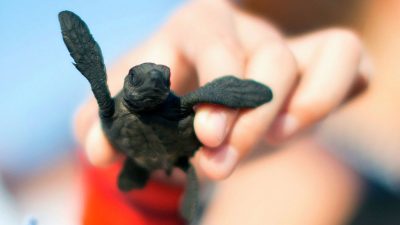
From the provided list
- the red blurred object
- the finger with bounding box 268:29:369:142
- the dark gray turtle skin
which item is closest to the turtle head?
the dark gray turtle skin

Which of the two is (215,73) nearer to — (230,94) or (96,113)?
(230,94)

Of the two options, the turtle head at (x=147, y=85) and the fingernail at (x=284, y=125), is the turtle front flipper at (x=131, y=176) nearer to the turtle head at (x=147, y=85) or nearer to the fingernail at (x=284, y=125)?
the turtle head at (x=147, y=85)

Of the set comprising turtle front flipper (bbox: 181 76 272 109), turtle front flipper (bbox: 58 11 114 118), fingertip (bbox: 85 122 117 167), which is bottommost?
fingertip (bbox: 85 122 117 167)

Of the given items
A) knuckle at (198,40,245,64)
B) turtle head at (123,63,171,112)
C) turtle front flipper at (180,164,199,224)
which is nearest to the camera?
turtle head at (123,63,171,112)

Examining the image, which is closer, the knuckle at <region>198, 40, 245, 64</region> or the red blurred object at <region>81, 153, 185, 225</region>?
the knuckle at <region>198, 40, 245, 64</region>

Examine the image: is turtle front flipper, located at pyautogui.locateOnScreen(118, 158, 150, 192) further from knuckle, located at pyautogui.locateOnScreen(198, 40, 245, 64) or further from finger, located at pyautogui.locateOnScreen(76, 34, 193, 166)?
knuckle, located at pyautogui.locateOnScreen(198, 40, 245, 64)

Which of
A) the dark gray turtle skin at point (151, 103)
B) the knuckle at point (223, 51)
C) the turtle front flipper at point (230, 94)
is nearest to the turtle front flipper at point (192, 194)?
the dark gray turtle skin at point (151, 103)
